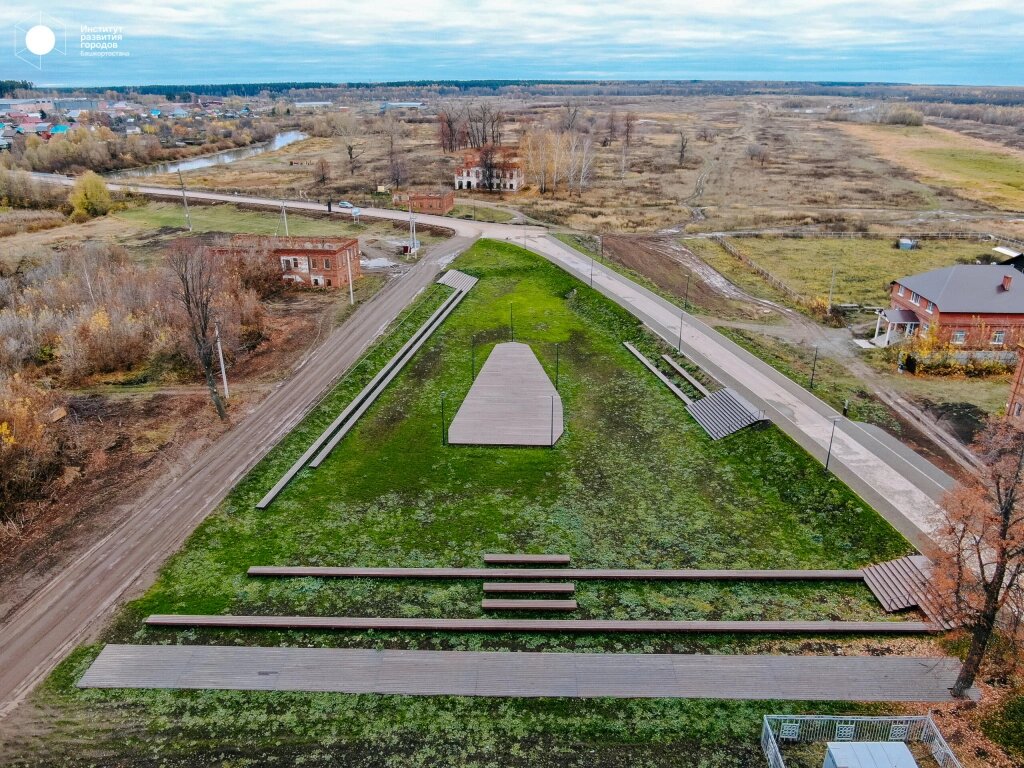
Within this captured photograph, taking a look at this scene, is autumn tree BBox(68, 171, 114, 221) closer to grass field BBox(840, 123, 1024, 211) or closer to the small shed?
the small shed

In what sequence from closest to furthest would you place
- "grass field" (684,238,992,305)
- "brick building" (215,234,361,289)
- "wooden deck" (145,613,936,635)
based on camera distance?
"wooden deck" (145,613,936,635), "brick building" (215,234,361,289), "grass field" (684,238,992,305)

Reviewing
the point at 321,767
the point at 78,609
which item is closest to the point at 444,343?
the point at 78,609

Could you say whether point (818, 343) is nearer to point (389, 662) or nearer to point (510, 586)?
point (510, 586)

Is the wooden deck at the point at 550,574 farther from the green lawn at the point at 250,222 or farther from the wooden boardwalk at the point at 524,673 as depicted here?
the green lawn at the point at 250,222

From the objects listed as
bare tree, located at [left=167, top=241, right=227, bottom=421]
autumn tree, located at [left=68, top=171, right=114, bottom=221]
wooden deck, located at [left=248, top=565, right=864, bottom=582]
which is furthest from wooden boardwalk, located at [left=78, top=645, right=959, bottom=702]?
autumn tree, located at [left=68, top=171, right=114, bottom=221]

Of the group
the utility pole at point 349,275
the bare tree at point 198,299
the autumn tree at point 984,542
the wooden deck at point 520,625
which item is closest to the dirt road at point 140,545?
the wooden deck at point 520,625

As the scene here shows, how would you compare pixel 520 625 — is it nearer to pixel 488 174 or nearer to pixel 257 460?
pixel 257 460
